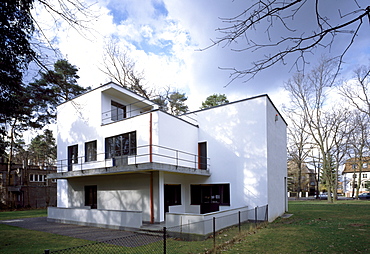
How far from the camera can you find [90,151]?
1991cm

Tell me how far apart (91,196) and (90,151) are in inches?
135

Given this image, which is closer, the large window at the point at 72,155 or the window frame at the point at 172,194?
the window frame at the point at 172,194

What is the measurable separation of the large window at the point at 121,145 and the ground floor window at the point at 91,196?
11.9 feet

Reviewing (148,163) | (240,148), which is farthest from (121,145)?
(240,148)

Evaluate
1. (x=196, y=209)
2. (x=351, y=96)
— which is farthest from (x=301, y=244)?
(x=351, y=96)

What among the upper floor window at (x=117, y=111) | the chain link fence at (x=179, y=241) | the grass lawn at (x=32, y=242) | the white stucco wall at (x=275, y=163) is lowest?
the grass lawn at (x=32, y=242)

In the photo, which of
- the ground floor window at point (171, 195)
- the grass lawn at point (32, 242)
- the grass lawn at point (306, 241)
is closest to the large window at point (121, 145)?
the ground floor window at point (171, 195)

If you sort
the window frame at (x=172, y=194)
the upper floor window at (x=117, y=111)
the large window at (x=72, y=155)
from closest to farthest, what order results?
the window frame at (x=172, y=194), the upper floor window at (x=117, y=111), the large window at (x=72, y=155)

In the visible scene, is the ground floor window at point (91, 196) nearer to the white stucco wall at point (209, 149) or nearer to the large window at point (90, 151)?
the white stucco wall at point (209, 149)

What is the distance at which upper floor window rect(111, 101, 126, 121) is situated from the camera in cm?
2055

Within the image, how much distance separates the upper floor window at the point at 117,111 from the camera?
20.6 m

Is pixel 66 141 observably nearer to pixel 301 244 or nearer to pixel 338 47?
pixel 301 244

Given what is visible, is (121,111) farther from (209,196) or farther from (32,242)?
(32,242)

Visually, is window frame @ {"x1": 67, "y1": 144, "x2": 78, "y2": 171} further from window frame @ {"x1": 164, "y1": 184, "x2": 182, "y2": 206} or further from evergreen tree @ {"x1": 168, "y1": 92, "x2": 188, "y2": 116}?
evergreen tree @ {"x1": 168, "y1": 92, "x2": 188, "y2": 116}
